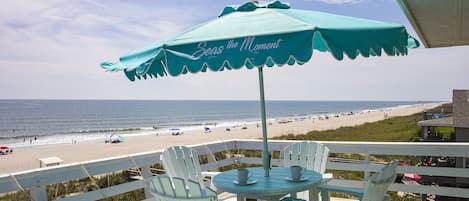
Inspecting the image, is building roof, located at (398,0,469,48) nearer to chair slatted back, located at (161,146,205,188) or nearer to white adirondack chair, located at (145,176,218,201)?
white adirondack chair, located at (145,176,218,201)

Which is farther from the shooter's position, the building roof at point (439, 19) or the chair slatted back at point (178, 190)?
the building roof at point (439, 19)

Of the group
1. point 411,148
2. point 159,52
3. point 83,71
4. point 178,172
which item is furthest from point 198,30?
point 83,71

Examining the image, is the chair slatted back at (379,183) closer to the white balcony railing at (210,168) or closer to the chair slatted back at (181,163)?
the white balcony railing at (210,168)

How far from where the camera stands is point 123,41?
33438mm

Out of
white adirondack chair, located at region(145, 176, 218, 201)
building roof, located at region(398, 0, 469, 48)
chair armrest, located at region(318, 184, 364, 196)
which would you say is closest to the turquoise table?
chair armrest, located at region(318, 184, 364, 196)

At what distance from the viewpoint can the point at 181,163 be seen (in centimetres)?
344

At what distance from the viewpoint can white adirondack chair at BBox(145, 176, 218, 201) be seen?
2.20 metres

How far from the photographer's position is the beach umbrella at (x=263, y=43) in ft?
6.39

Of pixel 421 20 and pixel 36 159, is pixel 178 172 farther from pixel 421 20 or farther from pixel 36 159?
pixel 36 159

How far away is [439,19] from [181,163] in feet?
8.21

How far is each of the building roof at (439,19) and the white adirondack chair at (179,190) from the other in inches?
70.8

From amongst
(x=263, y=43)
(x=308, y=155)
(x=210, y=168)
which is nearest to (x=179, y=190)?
(x=263, y=43)

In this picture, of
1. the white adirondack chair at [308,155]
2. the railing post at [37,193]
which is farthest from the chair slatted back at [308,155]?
the railing post at [37,193]

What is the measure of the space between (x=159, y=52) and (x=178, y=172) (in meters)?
1.48
